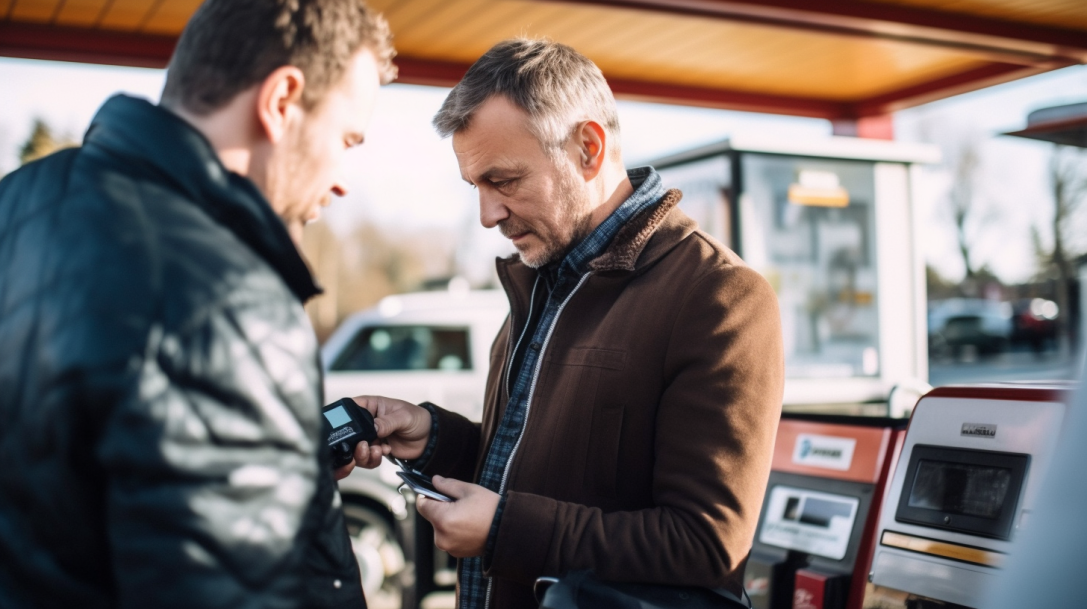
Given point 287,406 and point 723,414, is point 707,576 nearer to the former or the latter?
point 723,414

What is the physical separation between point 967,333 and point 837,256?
79.9 ft

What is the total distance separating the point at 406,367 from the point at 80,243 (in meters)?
5.65

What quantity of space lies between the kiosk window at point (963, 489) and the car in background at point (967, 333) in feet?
89.8

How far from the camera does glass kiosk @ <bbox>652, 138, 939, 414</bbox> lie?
21.0 ft

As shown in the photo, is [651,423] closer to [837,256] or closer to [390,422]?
[390,422]

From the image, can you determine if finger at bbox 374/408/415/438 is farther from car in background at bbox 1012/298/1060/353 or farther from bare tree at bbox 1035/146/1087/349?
bare tree at bbox 1035/146/1087/349

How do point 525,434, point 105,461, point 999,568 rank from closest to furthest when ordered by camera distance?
point 105,461 → point 525,434 → point 999,568

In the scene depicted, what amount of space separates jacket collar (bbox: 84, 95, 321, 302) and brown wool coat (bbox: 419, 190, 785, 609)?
76cm

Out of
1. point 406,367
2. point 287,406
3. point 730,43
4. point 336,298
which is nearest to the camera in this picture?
point 287,406

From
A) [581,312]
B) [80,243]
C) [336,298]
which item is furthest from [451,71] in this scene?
[336,298]

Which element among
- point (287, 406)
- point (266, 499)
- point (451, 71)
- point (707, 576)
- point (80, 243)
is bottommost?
point (707, 576)

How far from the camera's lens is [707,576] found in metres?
1.76

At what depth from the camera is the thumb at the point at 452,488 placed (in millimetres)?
1791

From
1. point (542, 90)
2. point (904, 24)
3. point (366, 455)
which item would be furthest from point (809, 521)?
point (904, 24)
